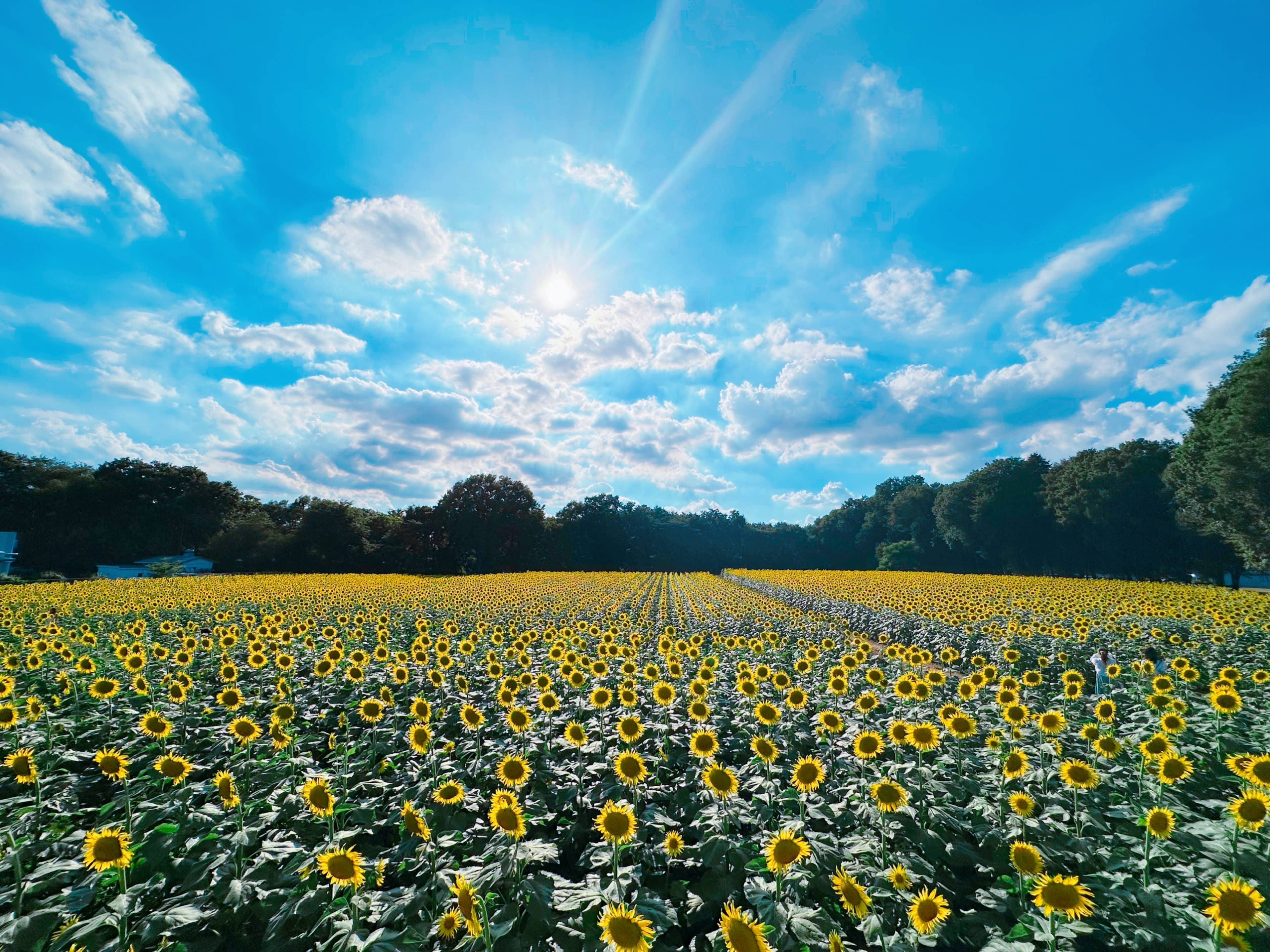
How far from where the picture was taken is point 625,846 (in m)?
3.42

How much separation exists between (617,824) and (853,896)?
1288 mm

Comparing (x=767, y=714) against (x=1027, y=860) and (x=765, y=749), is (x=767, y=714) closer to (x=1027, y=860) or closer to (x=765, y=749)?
(x=765, y=749)

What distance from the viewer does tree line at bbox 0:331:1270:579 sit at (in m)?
35.9

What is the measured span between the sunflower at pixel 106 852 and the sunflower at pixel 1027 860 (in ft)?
16.1

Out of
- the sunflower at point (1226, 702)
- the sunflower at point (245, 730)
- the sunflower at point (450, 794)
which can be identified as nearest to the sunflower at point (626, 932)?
the sunflower at point (450, 794)

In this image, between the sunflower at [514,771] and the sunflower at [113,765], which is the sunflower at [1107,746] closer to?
the sunflower at [514,771]

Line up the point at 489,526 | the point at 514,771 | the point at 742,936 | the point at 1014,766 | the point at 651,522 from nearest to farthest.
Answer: the point at 742,936, the point at 1014,766, the point at 514,771, the point at 489,526, the point at 651,522

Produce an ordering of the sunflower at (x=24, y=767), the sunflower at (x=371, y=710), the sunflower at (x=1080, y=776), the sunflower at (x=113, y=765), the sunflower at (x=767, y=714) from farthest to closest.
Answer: the sunflower at (x=371, y=710), the sunflower at (x=767, y=714), the sunflower at (x=113, y=765), the sunflower at (x=24, y=767), the sunflower at (x=1080, y=776)

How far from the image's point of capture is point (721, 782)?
150 inches

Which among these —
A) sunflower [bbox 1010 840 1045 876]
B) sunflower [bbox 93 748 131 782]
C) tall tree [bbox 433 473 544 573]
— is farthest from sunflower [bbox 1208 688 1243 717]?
tall tree [bbox 433 473 544 573]

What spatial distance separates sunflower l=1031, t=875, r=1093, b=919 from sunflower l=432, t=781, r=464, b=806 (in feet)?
11.3

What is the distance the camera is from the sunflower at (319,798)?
3.41 meters

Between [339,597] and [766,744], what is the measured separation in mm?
20095

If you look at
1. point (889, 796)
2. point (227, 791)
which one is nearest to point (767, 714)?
point (889, 796)
